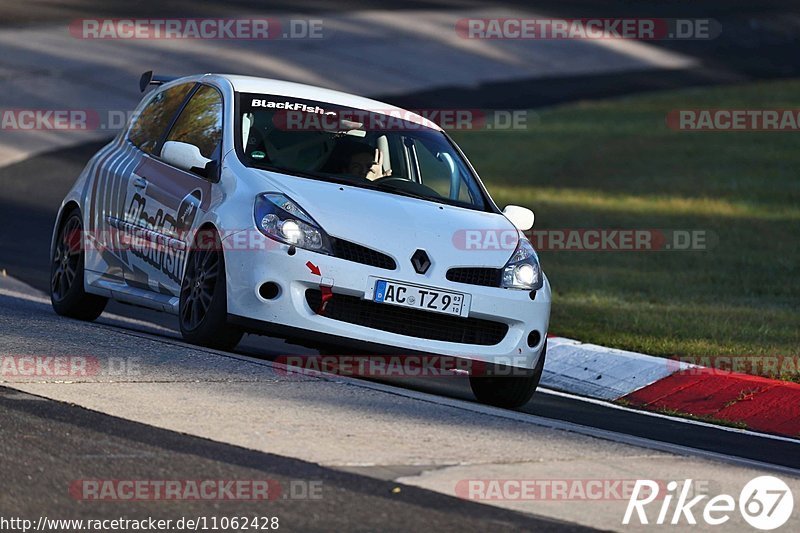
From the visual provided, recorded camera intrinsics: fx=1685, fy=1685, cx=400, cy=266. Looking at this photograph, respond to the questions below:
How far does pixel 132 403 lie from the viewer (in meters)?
7.62

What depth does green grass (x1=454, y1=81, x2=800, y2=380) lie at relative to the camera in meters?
12.9

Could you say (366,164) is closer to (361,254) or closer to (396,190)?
(396,190)

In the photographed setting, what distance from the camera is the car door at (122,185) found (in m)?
10.3

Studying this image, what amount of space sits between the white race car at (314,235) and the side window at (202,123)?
0.05 feet

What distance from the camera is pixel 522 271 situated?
9.27m

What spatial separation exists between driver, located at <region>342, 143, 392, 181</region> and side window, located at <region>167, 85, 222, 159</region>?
0.78m

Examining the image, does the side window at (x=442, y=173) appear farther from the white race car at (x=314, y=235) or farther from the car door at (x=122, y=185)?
the car door at (x=122, y=185)

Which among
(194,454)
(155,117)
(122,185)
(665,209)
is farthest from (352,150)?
(665,209)

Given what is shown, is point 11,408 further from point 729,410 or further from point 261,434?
point 729,410

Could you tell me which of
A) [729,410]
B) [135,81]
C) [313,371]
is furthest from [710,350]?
[135,81]

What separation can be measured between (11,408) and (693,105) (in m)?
25.0

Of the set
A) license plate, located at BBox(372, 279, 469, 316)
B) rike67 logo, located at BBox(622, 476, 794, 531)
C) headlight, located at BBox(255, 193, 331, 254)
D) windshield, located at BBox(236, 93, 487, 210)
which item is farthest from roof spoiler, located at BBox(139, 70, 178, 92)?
rike67 logo, located at BBox(622, 476, 794, 531)

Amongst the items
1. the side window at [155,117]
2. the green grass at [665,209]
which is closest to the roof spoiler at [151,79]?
the side window at [155,117]

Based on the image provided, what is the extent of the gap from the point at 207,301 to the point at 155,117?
2.19 m
